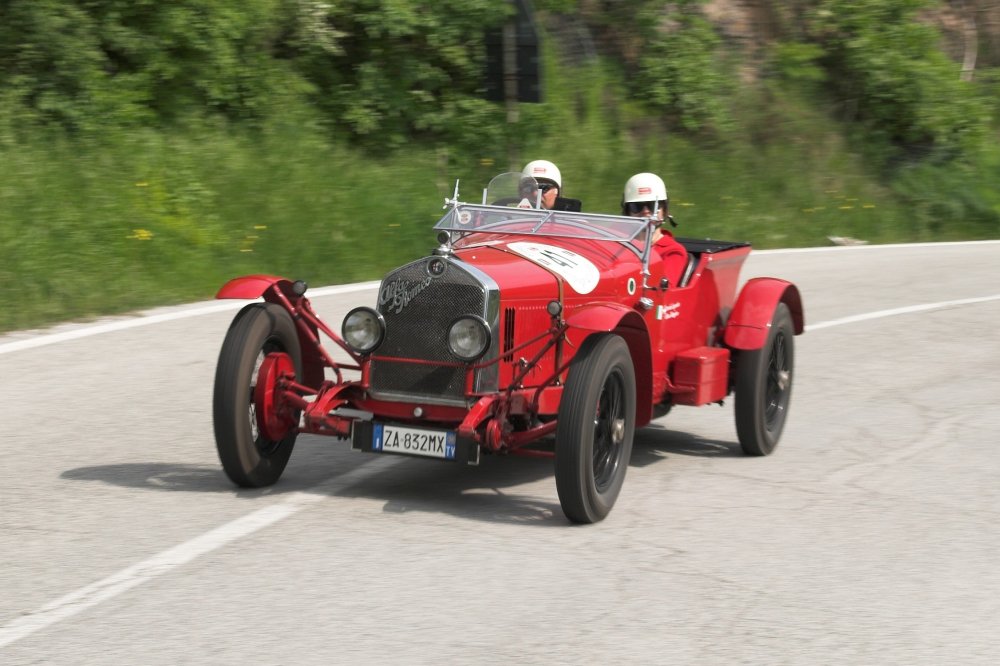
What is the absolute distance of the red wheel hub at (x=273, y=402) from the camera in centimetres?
668

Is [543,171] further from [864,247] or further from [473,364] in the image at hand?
[864,247]

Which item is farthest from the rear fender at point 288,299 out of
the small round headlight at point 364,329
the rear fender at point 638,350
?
the rear fender at point 638,350

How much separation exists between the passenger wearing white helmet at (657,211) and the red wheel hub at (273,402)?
2.35 meters

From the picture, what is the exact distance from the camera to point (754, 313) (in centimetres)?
815

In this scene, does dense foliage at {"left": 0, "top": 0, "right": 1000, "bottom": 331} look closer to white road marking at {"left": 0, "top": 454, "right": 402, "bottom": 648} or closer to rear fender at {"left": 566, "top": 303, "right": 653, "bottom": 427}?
white road marking at {"left": 0, "top": 454, "right": 402, "bottom": 648}

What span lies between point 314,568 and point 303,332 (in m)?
1.78

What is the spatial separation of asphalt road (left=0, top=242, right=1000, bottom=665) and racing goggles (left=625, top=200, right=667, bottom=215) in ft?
4.51

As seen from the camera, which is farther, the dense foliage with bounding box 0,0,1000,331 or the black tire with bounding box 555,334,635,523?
the dense foliage with bounding box 0,0,1000,331

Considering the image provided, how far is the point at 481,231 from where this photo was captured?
7.58 m

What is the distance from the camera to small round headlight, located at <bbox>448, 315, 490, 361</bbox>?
646 centimetres

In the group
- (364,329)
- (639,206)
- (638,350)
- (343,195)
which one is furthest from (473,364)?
(343,195)

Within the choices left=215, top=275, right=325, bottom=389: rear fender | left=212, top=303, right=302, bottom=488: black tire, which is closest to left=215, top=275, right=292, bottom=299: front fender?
left=215, top=275, right=325, bottom=389: rear fender

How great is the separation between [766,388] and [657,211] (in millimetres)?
1244

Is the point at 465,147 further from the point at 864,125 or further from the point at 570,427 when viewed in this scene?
the point at 570,427
